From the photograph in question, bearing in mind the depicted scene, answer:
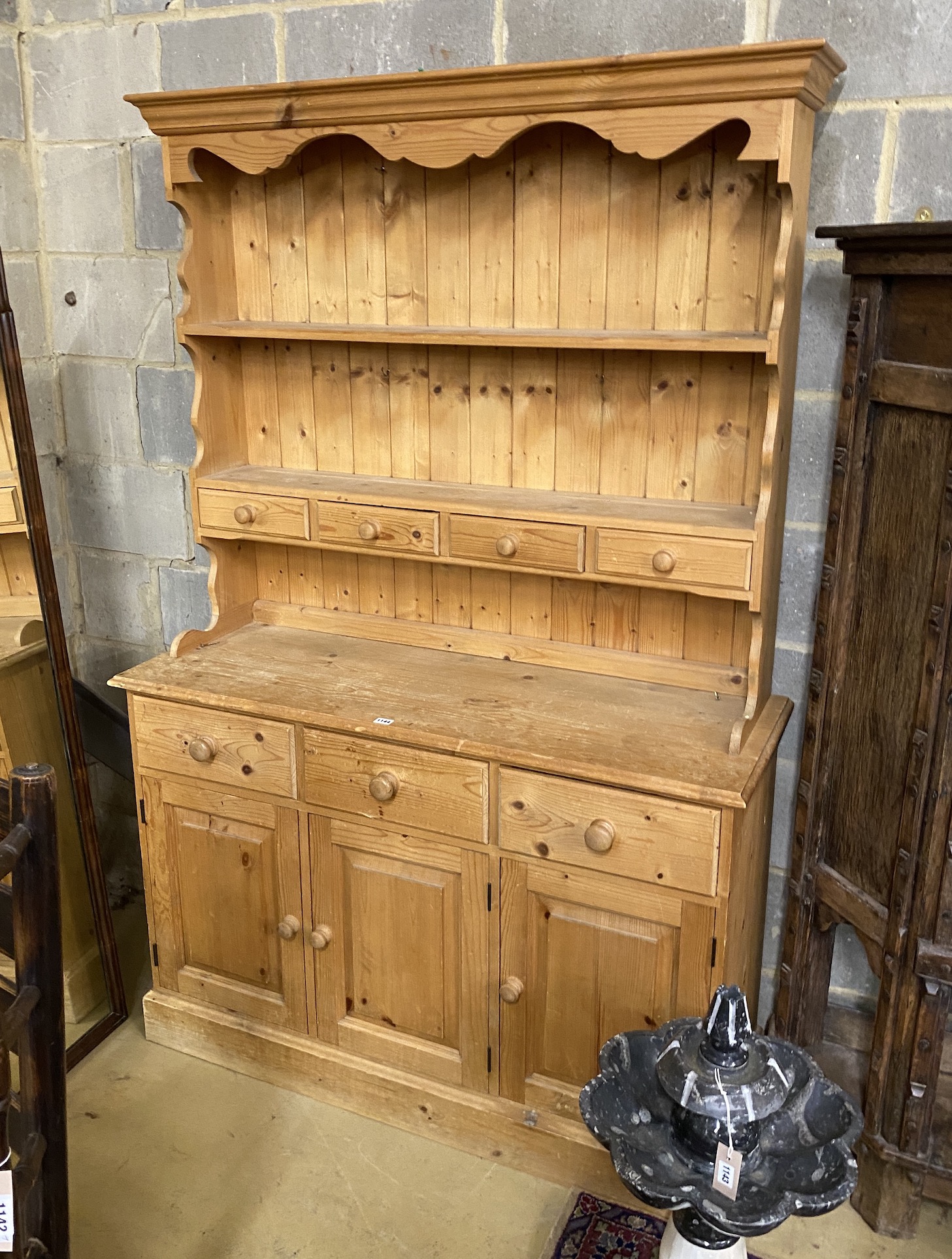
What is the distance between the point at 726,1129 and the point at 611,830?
606 mm

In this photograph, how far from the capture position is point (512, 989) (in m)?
2.06

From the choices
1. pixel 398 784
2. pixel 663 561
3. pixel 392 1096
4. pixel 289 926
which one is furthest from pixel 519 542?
pixel 392 1096

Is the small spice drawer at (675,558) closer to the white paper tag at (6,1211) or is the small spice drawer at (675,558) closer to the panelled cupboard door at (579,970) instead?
A: the panelled cupboard door at (579,970)

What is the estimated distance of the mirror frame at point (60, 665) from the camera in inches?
88.7

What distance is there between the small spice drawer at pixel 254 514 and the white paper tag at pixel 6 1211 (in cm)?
143

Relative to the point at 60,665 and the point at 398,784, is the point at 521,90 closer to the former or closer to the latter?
the point at 398,784

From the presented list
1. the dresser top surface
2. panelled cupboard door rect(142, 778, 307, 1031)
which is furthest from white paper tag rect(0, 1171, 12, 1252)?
panelled cupboard door rect(142, 778, 307, 1031)

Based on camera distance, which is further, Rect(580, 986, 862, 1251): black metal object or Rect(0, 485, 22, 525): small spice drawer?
Rect(0, 485, 22, 525): small spice drawer

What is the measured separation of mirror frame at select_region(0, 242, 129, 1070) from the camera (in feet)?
7.39

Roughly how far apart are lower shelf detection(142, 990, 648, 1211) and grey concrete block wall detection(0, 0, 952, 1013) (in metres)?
0.56

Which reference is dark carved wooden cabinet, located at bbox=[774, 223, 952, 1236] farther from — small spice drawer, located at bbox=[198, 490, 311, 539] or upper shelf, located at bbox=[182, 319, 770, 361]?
small spice drawer, located at bbox=[198, 490, 311, 539]

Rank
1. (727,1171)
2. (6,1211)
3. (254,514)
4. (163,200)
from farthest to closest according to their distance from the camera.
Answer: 1. (163,200)
2. (254,514)
3. (727,1171)
4. (6,1211)

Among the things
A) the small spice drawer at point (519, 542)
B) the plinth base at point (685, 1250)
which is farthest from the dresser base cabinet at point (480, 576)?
the plinth base at point (685, 1250)

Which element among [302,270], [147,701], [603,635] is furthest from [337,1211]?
[302,270]
